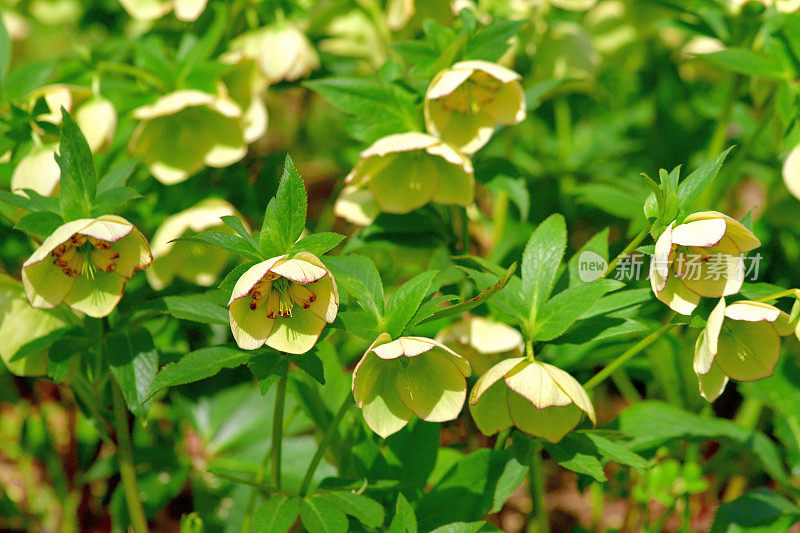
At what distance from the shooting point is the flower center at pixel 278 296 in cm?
74

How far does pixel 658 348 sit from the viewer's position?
4.02 feet

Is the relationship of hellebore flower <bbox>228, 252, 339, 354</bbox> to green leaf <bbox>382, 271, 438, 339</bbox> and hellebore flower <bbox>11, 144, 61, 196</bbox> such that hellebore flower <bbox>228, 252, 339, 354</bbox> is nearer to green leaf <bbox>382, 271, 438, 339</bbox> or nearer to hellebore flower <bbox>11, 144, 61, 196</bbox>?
green leaf <bbox>382, 271, 438, 339</bbox>

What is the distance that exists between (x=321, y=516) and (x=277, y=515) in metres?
0.05

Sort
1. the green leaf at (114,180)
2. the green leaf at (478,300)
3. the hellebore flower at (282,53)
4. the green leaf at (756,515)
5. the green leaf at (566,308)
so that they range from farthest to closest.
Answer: the hellebore flower at (282,53) < the green leaf at (756,515) < the green leaf at (114,180) < the green leaf at (566,308) < the green leaf at (478,300)

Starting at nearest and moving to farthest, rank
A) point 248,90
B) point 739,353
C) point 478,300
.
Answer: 1. point 478,300
2. point 739,353
3. point 248,90

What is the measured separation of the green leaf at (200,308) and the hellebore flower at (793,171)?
2.71 ft

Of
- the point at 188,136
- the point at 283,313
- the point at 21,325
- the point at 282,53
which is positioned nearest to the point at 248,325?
the point at 283,313

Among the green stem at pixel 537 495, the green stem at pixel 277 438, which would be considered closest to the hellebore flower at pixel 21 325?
the green stem at pixel 277 438

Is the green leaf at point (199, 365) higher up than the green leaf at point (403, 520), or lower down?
higher up

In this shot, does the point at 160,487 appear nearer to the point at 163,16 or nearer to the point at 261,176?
the point at 261,176

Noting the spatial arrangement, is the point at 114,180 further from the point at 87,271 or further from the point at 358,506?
the point at 358,506

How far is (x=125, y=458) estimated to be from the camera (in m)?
0.96

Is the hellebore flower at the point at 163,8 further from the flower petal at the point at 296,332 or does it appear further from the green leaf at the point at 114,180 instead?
the flower petal at the point at 296,332

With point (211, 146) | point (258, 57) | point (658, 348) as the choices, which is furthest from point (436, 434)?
point (258, 57)
